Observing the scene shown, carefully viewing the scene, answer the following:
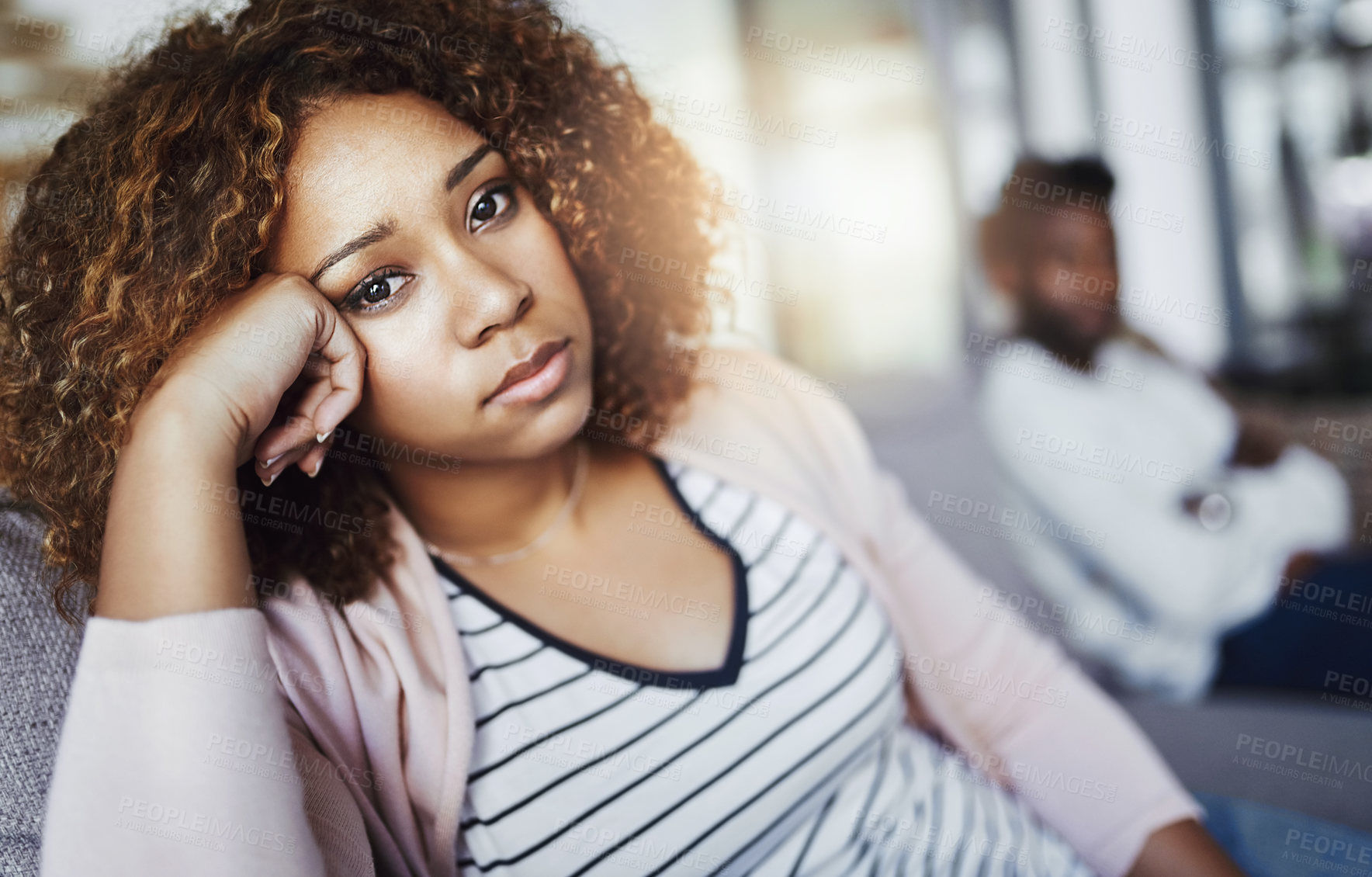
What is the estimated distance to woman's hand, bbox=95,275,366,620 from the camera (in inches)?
21.4

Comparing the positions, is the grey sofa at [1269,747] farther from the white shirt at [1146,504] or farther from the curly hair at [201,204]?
the curly hair at [201,204]

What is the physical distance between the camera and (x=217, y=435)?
587 mm

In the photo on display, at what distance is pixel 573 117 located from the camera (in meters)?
0.90

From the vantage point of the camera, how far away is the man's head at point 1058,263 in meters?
1.79

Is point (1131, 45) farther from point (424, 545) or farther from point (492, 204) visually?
point (424, 545)

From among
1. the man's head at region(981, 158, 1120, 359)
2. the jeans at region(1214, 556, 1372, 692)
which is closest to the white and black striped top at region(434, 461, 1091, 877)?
the jeans at region(1214, 556, 1372, 692)

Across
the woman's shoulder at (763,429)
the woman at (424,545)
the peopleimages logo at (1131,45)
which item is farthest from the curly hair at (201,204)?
the peopleimages logo at (1131,45)

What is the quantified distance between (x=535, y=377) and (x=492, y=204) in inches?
6.3

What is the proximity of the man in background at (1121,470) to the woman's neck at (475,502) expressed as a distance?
1199 mm

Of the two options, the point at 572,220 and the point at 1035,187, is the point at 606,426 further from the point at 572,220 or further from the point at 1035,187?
the point at 1035,187

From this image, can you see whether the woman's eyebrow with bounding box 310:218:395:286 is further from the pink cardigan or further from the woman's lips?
the pink cardigan

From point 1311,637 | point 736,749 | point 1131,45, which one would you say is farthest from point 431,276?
point 1131,45

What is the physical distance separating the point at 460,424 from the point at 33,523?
372mm

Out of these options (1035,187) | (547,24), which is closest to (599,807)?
(547,24)
